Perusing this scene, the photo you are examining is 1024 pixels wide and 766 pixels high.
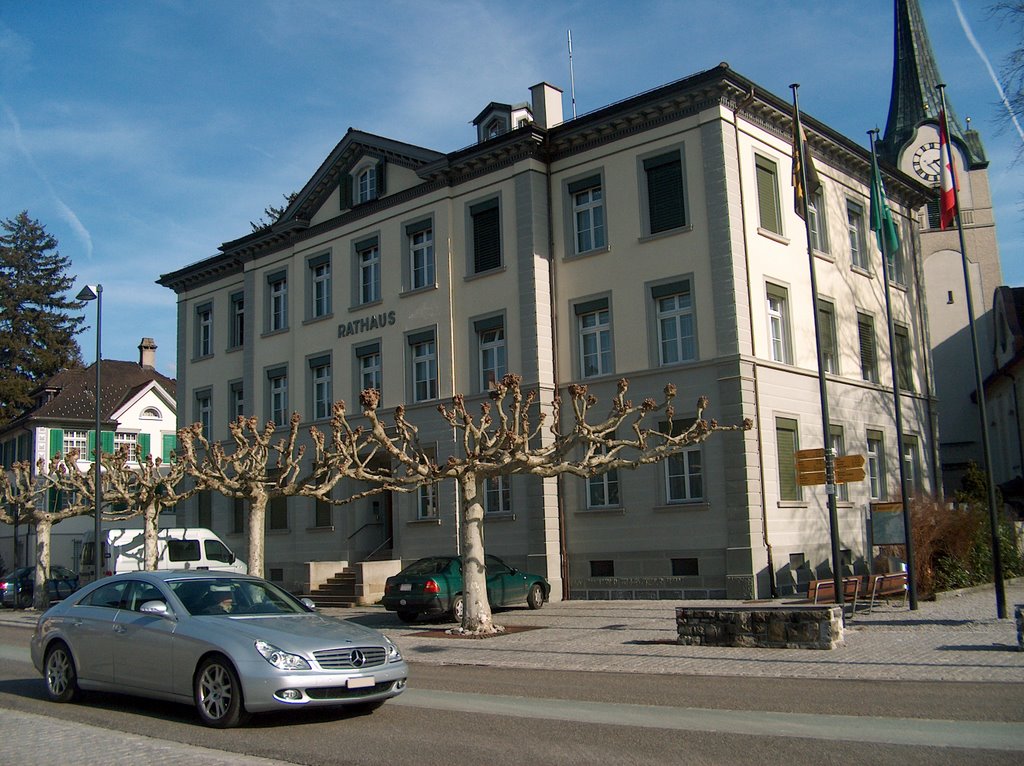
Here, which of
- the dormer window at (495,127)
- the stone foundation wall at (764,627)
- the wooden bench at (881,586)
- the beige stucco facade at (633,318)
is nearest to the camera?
the stone foundation wall at (764,627)

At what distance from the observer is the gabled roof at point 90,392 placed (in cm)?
5453

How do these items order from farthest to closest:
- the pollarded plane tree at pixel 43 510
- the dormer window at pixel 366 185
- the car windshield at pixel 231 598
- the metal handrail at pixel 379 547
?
the dormer window at pixel 366 185, the pollarded plane tree at pixel 43 510, the metal handrail at pixel 379 547, the car windshield at pixel 231 598

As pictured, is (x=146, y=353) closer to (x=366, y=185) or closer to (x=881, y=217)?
(x=366, y=185)

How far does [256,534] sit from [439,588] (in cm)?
544

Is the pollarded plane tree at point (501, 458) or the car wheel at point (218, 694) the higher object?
the pollarded plane tree at point (501, 458)

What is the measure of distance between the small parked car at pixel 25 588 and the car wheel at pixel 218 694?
27.3m

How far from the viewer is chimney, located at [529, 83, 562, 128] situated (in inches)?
1171

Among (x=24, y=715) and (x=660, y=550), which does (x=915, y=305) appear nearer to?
(x=660, y=550)

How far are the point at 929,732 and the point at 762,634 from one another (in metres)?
6.46

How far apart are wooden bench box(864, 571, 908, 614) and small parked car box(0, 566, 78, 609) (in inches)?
1033

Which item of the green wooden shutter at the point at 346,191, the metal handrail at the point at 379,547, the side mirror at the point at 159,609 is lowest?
the side mirror at the point at 159,609

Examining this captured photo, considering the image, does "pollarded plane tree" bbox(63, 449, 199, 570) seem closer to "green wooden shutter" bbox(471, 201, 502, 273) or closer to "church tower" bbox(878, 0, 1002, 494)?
"green wooden shutter" bbox(471, 201, 502, 273)

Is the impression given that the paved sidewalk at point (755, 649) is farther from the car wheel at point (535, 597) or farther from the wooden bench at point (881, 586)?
the car wheel at point (535, 597)

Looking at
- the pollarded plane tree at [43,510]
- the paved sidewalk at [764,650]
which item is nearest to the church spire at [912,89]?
the paved sidewalk at [764,650]
